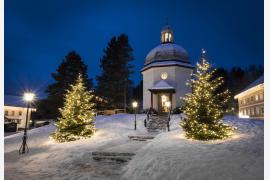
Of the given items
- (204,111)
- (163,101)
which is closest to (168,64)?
(163,101)

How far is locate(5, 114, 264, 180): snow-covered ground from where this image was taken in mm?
9702

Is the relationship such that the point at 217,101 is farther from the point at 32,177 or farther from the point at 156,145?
the point at 32,177

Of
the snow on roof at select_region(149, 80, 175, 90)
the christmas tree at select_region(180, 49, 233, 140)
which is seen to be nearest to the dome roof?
the snow on roof at select_region(149, 80, 175, 90)

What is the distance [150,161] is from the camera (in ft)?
38.2

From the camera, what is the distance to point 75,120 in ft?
67.6

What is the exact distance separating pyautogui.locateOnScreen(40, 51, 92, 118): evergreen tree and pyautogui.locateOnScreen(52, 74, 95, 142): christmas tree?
20687 millimetres

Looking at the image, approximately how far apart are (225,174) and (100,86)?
36.6 metres

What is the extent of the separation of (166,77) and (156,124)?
11703 mm

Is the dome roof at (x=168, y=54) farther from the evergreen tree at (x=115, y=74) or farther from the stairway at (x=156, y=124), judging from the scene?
the stairway at (x=156, y=124)

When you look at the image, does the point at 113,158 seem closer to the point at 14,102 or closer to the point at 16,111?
the point at 16,111

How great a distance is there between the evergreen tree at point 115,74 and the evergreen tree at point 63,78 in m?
3.31

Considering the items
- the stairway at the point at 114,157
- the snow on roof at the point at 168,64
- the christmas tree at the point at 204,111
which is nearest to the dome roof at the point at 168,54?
the snow on roof at the point at 168,64

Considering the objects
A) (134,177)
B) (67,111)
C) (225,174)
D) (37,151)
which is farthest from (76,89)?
(225,174)

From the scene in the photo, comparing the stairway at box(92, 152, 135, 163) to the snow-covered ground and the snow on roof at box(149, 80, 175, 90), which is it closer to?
the snow-covered ground
